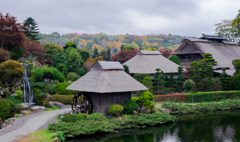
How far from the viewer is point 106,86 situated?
71.2ft

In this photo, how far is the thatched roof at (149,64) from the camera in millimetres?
38678

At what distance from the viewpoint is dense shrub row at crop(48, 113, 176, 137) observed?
17891mm

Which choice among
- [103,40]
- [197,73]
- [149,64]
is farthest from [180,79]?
[103,40]

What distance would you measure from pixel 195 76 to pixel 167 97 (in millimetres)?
6221

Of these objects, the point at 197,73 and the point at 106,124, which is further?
the point at 197,73

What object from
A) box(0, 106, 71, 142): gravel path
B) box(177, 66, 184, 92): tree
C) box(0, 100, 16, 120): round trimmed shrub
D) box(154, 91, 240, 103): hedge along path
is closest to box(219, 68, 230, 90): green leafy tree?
box(154, 91, 240, 103): hedge along path

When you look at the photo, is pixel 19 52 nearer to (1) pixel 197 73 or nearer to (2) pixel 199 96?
(2) pixel 199 96

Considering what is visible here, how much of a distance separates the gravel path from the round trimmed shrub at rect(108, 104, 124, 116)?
4.84 metres

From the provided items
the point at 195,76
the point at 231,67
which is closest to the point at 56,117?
A: the point at 195,76

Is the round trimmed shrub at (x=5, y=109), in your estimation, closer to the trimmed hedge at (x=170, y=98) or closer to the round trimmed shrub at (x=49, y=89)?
the round trimmed shrub at (x=49, y=89)

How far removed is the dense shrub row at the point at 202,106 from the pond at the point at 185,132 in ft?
6.45

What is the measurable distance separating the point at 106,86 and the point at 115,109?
2.16m

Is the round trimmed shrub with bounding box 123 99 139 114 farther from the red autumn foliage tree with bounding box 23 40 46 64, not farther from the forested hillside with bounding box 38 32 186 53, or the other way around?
the forested hillside with bounding box 38 32 186 53

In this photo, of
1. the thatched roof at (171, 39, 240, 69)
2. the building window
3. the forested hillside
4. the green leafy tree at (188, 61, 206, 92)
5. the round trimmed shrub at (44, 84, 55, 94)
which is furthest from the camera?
the forested hillside
